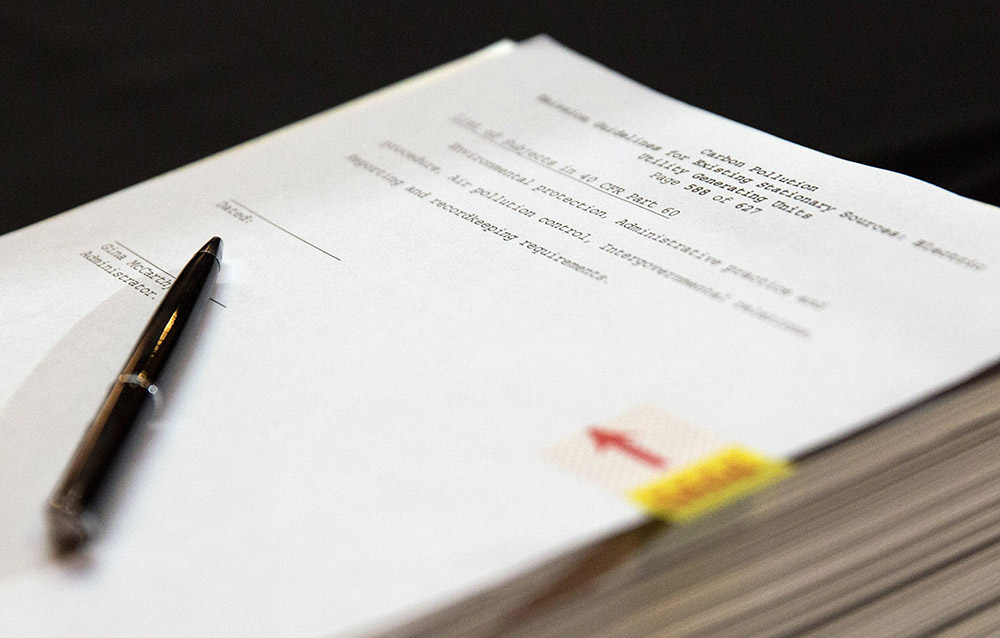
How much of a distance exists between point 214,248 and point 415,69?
261 millimetres

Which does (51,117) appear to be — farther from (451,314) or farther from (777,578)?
(777,578)

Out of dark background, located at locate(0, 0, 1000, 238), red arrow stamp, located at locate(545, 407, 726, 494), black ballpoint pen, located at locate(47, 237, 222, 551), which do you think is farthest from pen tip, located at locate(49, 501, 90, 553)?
dark background, located at locate(0, 0, 1000, 238)

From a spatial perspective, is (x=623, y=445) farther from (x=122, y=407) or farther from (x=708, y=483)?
(x=122, y=407)

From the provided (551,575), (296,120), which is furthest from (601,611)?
(296,120)

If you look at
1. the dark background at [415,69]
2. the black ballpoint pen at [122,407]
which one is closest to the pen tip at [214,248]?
the black ballpoint pen at [122,407]

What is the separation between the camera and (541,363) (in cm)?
38

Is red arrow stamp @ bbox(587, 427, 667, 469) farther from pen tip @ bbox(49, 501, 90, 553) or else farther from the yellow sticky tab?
pen tip @ bbox(49, 501, 90, 553)

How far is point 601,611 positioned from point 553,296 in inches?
5.7

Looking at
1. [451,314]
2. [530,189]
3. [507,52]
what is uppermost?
[507,52]

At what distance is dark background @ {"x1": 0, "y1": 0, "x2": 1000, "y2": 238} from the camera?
554 millimetres

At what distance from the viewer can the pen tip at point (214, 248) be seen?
1.48ft

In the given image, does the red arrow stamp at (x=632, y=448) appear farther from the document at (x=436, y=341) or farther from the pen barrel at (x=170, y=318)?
the pen barrel at (x=170, y=318)

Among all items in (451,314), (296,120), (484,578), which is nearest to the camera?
(484,578)

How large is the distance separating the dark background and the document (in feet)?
0.16
